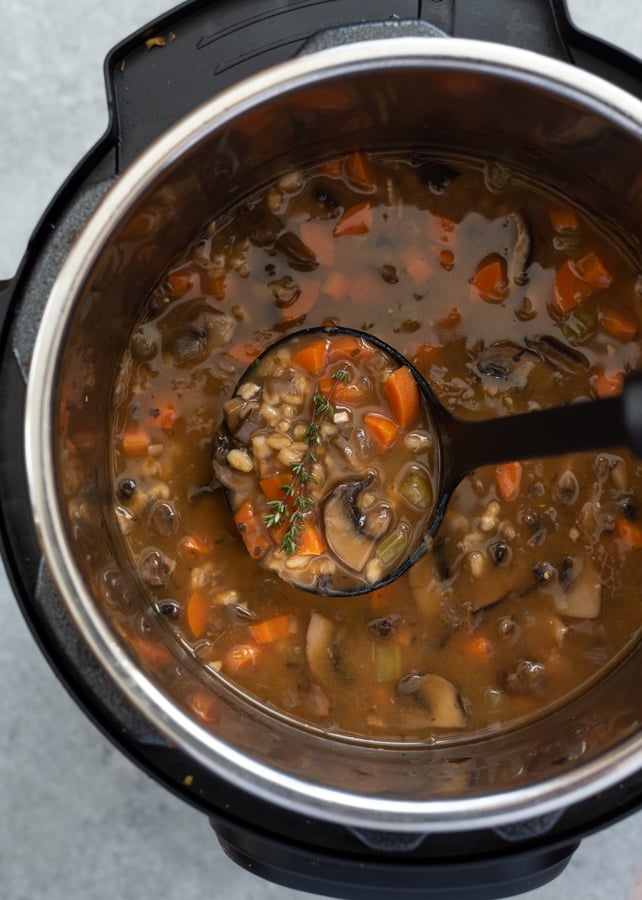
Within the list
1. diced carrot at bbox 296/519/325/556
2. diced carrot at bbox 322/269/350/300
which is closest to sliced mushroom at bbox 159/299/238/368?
diced carrot at bbox 322/269/350/300

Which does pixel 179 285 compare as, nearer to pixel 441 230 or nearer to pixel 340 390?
pixel 340 390

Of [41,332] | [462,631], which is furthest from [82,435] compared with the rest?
[462,631]

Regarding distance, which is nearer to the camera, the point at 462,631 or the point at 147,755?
the point at 147,755

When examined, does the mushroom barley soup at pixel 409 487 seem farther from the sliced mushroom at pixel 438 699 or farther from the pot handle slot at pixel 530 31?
the pot handle slot at pixel 530 31

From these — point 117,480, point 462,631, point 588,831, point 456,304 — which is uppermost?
point 456,304

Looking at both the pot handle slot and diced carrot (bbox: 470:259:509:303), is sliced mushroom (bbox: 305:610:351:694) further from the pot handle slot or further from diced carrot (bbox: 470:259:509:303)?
the pot handle slot

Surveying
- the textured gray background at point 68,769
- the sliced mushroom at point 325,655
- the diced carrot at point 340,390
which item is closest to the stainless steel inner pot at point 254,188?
the sliced mushroom at point 325,655

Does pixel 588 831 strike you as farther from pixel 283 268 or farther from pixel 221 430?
pixel 283 268

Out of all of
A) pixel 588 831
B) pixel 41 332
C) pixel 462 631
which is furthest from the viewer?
pixel 462 631
